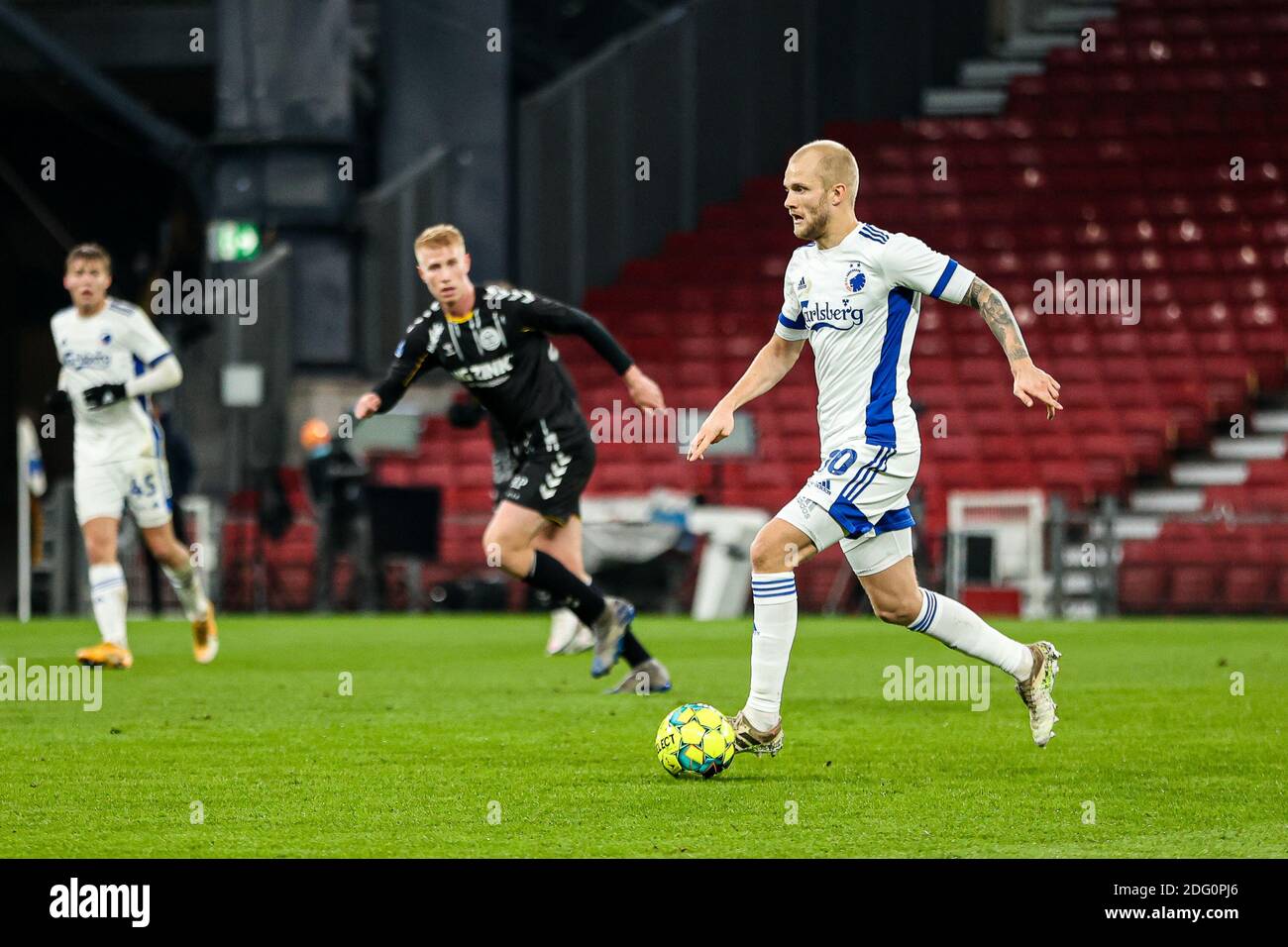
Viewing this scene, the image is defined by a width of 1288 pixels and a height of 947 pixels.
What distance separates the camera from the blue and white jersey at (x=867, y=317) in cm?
716

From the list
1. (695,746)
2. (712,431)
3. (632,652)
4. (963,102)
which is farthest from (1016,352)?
(963,102)

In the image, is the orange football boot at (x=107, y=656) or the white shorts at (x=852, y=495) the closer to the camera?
the white shorts at (x=852, y=495)

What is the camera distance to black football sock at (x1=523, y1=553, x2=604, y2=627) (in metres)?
9.97

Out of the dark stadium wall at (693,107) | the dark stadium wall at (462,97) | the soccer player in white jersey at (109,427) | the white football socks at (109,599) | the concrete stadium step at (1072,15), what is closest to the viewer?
the soccer player in white jersey at (109,427)

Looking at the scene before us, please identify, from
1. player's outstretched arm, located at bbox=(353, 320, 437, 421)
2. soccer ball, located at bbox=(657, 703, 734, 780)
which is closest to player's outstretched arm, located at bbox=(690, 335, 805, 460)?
soccer ball, located at bbox=(657, 703, 734, 780)

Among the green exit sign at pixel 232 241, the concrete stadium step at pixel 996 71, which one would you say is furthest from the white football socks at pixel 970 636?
the concrete stadium step at pixel 996 71

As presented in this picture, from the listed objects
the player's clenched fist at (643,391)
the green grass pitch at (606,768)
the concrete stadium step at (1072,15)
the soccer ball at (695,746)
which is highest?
the concrete stadium step at (1072,15)

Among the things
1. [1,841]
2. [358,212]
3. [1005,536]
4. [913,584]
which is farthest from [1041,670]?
[358,212]

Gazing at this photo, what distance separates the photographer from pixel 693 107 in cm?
2633

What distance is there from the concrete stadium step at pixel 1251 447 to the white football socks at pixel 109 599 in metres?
13.3

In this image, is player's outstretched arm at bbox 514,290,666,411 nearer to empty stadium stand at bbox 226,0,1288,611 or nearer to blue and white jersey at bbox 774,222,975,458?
blue and white jersey at bbox 774,222,975,458

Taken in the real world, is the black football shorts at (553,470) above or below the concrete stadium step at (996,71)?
below

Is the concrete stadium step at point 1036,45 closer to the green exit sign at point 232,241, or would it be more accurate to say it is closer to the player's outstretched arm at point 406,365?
the green exit sign at point 232,241
